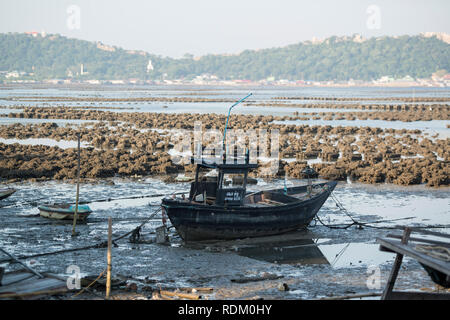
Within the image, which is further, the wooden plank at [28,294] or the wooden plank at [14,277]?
the wooden plank at [14,277]

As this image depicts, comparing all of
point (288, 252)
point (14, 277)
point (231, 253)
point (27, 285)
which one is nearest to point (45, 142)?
point (231, 253)

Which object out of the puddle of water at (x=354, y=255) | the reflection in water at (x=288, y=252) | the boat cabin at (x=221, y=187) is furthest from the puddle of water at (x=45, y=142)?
the puddle of water at (x=354, y=255)

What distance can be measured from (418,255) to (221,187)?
382 inches

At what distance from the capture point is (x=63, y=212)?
2217 cm

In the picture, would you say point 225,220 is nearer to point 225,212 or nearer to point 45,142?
point 225,212

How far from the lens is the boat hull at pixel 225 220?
781 inches

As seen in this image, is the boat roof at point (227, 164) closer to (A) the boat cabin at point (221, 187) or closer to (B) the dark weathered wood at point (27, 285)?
(A) the boat cabin at point (221, 187)

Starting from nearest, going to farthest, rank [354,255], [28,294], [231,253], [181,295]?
[28,294] → [181,295] → [231,253] → [354,255]

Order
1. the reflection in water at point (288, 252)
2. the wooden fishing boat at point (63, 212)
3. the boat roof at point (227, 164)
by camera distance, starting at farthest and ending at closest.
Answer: the wooden fishing boat at point (63, 212)
the boat roof at point (227, 164)
the reflection in water at point (288, 252)

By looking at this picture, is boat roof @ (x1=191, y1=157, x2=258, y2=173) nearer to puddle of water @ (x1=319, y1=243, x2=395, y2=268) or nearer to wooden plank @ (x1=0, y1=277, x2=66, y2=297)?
puddle of water @ (x1=319, y1=243, x2=395, y2=268)

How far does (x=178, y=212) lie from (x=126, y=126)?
48316mm

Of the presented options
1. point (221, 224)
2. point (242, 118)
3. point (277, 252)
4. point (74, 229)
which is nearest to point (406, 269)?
point (277, 252)

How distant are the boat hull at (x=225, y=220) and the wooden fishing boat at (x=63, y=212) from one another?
3.60m

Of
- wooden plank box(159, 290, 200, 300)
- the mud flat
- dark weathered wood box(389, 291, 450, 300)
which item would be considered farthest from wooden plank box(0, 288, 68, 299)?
the mud flat
